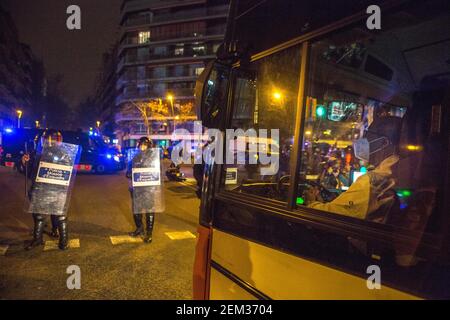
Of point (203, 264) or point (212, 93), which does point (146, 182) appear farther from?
point (212, 93)

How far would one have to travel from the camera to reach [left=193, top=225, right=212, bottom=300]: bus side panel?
88.9 inches

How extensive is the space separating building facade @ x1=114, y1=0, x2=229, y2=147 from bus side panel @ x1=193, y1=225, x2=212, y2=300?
4821 centimetres

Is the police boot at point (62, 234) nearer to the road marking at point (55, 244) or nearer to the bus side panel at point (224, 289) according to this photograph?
the road marking at point (55, 244)

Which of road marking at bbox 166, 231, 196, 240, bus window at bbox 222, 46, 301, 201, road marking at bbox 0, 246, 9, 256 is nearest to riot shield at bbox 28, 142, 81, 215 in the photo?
road marking at bbox 0, 246, 9, 256

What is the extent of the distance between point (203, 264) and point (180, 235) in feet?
13.7

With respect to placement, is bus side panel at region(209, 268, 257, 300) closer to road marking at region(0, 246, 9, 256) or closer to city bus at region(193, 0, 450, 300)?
city bus at region(193, 0, 450, 300)

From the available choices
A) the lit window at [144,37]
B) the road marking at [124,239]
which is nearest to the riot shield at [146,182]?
the road marking at [124,239]

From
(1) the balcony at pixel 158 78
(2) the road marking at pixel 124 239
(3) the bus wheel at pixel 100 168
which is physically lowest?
(2) the road marking at pixel 124 239

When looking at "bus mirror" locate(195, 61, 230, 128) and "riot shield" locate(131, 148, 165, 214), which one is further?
"riot shield" locate(131, 148, 165, 214)

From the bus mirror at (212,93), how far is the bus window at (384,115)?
630 mm

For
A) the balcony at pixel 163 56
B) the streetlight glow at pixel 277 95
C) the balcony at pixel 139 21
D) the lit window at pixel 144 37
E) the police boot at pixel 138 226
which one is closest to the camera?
the streetlight glow at pixel 277 95

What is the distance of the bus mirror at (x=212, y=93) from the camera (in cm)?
218
